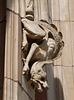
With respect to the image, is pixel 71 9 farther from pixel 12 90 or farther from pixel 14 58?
pixel 12 90

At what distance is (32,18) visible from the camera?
389 centimetres

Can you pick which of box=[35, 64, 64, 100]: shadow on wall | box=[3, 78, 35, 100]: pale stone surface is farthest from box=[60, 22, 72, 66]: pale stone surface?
box=[3, 78, 35, 100]: pale stone surface

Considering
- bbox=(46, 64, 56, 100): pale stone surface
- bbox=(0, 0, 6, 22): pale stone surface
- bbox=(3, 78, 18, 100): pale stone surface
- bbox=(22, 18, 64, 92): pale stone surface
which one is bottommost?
bbox=(46, 64, 56, 100): pale stone surface

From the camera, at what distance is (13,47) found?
11.7ft

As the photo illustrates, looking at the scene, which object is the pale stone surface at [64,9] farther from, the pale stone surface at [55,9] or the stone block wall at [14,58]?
the stone block wall at [14,58]

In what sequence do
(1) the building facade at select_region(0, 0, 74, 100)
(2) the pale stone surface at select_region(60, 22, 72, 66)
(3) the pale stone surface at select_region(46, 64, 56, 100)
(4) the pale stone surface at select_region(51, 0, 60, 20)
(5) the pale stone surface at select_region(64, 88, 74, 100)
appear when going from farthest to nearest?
(4) the pale stone surface at select_region(51, 0, 60, 20) → (2) the pale stone surface at select_region(60, 22, 72, 66) → (5) the pale stone surface at select_region(64, 88, 74, 100) → (3) the pale stone surface at select_region(46, 64, 56, 100) → (1) the building facade at select_region(0, 0, 74, 100)

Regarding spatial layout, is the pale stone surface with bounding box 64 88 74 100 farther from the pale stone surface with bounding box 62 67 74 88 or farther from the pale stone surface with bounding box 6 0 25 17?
the pale stone surface with bounding box 6 0 25 17

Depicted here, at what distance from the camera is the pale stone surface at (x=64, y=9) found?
475cm

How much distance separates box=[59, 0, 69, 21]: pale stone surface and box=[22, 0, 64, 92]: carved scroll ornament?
0.73 m

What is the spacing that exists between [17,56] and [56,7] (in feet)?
4.60

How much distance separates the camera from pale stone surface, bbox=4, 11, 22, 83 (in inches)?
137

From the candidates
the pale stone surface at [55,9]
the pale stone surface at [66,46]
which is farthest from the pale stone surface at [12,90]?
the pale stone surface at [55,9]

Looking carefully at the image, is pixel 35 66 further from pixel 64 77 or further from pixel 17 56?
pixel 64 77

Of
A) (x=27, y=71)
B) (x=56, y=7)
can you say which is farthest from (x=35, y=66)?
(x=56, y=7)
